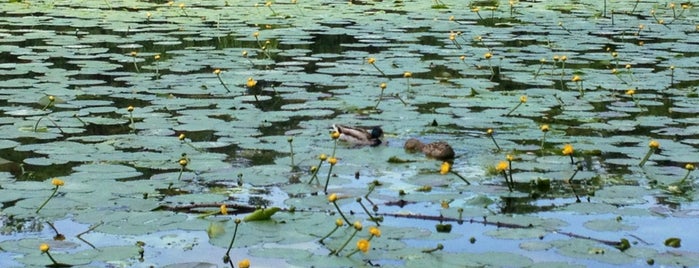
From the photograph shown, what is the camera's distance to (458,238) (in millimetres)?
3613

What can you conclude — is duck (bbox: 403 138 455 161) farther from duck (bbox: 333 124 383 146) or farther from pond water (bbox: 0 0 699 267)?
duck (bbox: 333 124 383 146)

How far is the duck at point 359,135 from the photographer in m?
5.00

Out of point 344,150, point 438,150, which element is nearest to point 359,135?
point 344,150

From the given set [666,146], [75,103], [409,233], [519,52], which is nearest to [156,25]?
[519,52]

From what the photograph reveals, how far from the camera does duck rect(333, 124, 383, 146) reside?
5.00m

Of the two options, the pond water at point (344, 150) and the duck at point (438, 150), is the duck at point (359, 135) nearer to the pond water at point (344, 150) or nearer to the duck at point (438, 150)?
the pond water at point (344, 150)

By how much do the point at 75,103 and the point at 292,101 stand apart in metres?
1.22

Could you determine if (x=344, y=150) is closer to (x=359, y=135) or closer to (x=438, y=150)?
(x=359, y=135)

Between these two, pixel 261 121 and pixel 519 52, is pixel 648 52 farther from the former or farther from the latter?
pixel 261 121

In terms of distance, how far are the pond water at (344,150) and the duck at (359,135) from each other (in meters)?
0.05

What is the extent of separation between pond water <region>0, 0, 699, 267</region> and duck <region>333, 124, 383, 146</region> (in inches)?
1.9

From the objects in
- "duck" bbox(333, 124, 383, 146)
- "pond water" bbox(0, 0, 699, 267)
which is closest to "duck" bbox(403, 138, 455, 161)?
"pond water" bbox(0, 0, 699, 267)

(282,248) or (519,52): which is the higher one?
(282,248)

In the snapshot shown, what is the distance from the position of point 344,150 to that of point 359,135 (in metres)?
0.11
